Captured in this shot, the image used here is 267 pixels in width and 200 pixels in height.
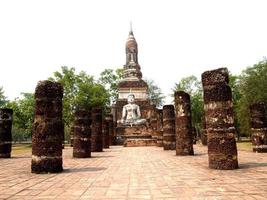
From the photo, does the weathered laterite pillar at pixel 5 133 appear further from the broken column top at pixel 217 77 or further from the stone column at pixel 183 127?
the broken column top at pixel 217 77

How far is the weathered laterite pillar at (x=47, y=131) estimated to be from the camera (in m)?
8.95

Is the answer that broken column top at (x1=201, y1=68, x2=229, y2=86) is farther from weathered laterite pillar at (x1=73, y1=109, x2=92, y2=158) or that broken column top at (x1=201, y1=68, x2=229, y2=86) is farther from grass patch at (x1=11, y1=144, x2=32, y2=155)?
grass patch at (x1=11, y1=144, x2=32, y2=155)

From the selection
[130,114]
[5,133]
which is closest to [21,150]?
[5,133]

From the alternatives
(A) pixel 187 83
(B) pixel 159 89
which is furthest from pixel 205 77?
(B) pixel 159 89

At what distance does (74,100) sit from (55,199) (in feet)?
106

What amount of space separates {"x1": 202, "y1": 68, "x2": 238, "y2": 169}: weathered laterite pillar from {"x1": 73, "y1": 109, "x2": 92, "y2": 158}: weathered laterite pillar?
22.7 feet

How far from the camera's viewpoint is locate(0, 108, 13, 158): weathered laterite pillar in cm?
1577

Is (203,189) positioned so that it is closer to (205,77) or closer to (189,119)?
(205,77)

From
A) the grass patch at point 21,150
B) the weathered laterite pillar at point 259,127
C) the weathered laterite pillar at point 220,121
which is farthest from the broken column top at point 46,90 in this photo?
the grass patch at point 21,150

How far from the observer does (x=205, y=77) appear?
30.8ft

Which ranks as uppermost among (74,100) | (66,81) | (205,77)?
(66,81)

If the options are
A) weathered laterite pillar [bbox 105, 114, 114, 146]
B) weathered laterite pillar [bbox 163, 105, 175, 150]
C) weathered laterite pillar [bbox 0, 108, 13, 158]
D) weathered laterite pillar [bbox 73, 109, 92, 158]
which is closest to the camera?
weathered laterite pillar [bbox 73, 109, 92, 158]

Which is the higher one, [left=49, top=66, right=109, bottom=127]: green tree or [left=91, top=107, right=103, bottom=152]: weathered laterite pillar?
[left=49, top=66, right=109, bottom=127]: green tree

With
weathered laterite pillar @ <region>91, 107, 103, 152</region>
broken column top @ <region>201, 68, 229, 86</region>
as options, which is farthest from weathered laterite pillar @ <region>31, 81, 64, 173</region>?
weathered laterite pillar @ <region>91, 107, 103, 152</region>
